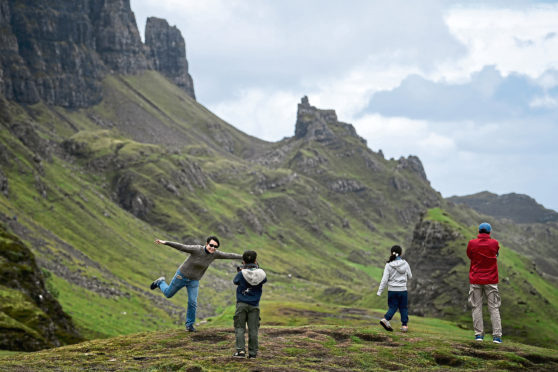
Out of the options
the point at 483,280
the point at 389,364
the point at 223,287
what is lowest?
the point at 223,287

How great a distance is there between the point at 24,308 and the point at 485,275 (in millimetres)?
44585

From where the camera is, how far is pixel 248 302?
→ 74.4 ft

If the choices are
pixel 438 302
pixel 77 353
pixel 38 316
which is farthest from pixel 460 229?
pixel 77 353

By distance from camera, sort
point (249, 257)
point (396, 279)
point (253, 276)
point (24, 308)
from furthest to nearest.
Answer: point (24, 308), point (396, 279), point (249, 257), point (253, 276)

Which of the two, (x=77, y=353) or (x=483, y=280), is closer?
(x=77, y=353)

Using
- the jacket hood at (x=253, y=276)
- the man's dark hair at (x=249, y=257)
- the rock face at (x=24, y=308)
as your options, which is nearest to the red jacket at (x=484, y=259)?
the jacket hood at (x=253, y=276)

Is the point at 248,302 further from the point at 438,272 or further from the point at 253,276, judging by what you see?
the point at 438,272

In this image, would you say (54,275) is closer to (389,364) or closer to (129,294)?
(129,294)

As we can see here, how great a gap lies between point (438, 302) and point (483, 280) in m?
60.7

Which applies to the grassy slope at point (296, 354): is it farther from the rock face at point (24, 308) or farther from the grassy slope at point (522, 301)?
the grassy slope at point (522, 301)

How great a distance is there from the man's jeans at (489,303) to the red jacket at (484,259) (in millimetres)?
463

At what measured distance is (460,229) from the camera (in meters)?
95.5

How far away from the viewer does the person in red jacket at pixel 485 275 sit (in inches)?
1081

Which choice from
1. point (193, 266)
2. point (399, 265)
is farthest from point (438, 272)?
point (193, 266)
